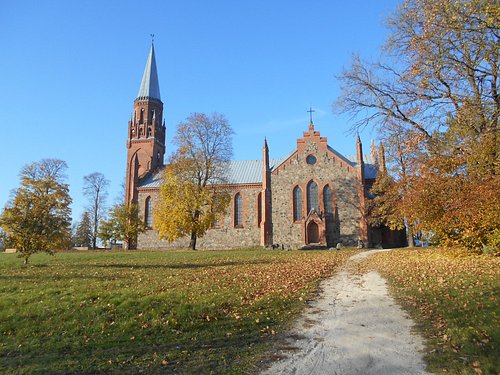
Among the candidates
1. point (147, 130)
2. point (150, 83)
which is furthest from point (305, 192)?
point (150, 83)

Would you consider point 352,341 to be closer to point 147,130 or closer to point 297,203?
point 297,203

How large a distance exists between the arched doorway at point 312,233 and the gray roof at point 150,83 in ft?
103

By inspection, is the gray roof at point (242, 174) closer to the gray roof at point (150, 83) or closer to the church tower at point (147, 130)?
the church tower at point (147, 130)

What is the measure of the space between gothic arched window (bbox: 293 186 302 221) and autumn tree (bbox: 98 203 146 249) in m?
18.2

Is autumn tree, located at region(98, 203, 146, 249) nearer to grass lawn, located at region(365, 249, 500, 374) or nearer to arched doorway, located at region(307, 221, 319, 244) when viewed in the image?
arched doorway, located at region(307, 221, 319, 244)

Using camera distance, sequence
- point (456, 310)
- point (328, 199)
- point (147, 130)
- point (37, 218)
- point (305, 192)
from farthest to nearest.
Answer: point (147, 130), point (305, 192), point (328, 199), point (37, 218), point (456, 310)

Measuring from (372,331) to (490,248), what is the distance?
11.1m

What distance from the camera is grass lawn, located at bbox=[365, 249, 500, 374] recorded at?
228 inches

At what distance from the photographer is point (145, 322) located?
8406mm

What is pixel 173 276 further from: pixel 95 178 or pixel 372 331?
pixel 95 178

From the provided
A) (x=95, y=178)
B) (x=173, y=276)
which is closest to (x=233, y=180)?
(x=95, y=178)

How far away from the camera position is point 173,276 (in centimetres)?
1477

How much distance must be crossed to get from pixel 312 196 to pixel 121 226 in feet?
72.3

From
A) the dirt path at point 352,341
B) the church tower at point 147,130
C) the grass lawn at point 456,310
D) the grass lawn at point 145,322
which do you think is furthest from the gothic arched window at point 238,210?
the dirt path at point 352,341
